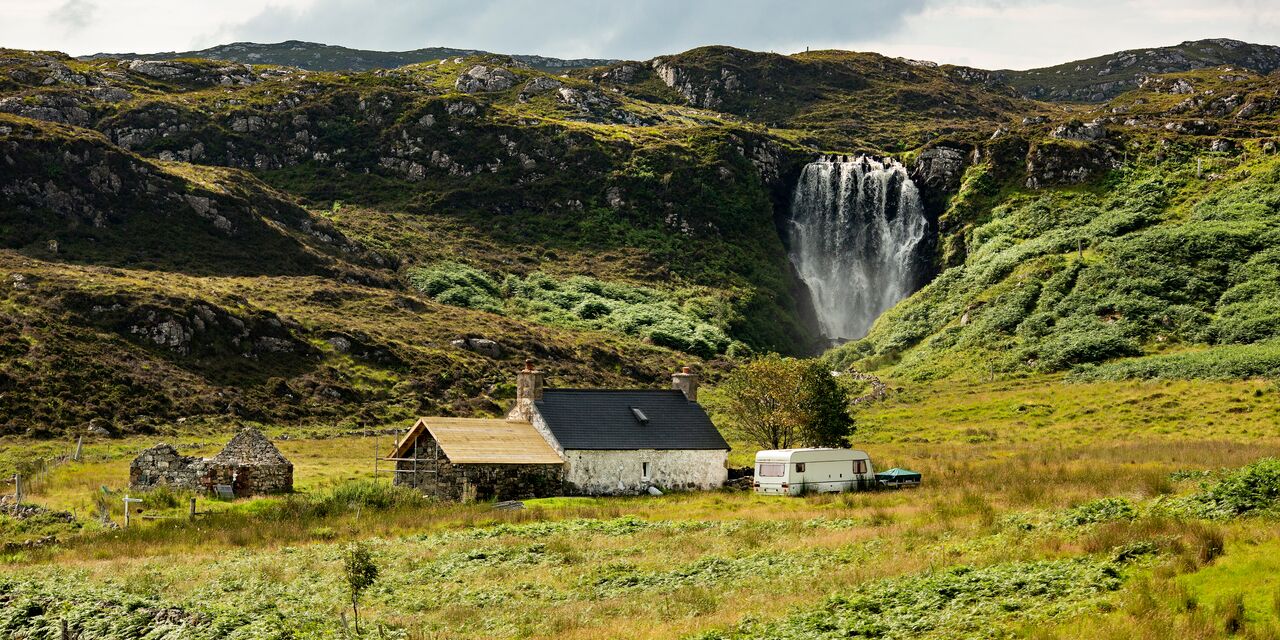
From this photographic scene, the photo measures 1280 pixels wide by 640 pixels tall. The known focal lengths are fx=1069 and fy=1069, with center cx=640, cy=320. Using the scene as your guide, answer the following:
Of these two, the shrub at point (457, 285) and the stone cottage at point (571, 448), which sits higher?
the shrub at point (457, 285)

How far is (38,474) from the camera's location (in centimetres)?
4525

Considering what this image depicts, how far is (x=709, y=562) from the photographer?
25297 mm

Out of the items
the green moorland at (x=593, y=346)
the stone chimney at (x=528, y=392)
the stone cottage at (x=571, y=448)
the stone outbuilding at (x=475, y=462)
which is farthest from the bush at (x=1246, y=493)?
the stone chimney at (x=528, y=392)

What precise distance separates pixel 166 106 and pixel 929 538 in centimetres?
15259

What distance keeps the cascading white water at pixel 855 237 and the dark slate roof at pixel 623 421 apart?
274 feet

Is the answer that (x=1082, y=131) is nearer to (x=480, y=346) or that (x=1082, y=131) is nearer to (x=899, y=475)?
(x=480, y=346)

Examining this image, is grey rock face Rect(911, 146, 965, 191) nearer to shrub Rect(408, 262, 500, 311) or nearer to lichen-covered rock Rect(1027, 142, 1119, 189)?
lichen-covered rock Rect(1027, 142, 1119, 189)

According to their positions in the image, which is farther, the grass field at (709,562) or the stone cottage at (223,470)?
the stone cottage at (223,470)

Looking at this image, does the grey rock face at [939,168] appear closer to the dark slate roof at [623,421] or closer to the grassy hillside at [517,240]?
the grassy hillside at [517,240]

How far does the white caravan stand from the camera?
42531 mm

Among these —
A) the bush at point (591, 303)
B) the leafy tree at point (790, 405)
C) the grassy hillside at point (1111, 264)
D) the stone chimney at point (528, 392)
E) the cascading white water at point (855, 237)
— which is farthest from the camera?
the cascading white water at point (855, 237)

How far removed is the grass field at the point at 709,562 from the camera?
1691 centimetres

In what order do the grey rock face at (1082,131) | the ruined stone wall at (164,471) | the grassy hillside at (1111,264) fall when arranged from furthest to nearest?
the grey rock face at (1082,131), the grassy hillside at (1111,264), the ruined stone wall at (164,471)

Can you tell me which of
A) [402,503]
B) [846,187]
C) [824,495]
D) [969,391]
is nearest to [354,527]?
[402,503]
